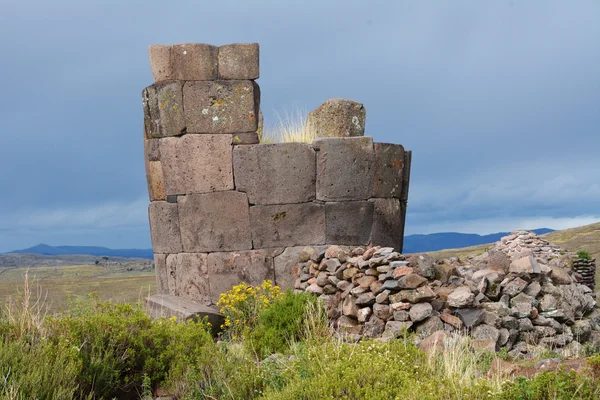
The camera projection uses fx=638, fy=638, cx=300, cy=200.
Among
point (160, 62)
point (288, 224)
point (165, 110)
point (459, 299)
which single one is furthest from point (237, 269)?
point (459, 299)

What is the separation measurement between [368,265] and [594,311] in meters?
3.67

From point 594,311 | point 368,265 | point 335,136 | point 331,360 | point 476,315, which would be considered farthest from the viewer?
point 335,136

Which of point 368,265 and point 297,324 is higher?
point 368,265

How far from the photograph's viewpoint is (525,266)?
361 inches

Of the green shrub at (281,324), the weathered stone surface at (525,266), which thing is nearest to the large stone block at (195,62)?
the green shrub at (281,324)

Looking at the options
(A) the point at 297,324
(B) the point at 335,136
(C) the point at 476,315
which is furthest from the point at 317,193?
(C) the point at 476,315

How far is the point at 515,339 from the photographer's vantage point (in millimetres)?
8430

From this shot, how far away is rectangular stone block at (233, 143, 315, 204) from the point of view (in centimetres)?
1062

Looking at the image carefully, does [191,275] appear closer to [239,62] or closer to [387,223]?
[387,223]

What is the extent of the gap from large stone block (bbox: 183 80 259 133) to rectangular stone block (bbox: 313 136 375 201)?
1.31 metres

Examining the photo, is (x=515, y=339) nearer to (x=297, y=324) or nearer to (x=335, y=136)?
(x=297, y=324)

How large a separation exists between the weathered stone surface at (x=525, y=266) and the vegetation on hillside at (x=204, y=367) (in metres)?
2.19

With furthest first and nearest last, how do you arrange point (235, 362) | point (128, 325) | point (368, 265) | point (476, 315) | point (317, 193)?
1. point (317, 193)
2. point (368, 265)
3. point (476, 315)
4. point (128, 325)
5. point (235, 362)

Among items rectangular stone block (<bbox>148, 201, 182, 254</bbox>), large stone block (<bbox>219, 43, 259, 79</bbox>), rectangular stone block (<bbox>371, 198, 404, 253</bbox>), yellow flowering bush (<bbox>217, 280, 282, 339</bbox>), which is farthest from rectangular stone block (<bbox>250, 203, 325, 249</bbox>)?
large stone block (<bbox>219, 43, 259, 79</bbox>)
